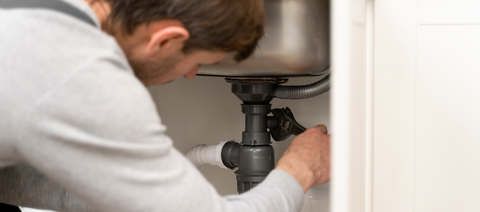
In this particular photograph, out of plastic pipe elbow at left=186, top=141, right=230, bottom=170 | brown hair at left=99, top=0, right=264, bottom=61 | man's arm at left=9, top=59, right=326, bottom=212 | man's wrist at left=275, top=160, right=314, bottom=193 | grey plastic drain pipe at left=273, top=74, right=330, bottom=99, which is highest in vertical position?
brown hair at left=99, top=0, right=264, bottom=61

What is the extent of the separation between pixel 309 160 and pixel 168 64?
267mm

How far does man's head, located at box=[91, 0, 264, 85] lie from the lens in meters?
0.47

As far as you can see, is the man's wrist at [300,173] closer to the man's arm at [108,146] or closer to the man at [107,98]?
the man at [107,98]

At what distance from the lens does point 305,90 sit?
81 cm

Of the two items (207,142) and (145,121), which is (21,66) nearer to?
(145,121)

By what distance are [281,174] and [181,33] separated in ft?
0.80

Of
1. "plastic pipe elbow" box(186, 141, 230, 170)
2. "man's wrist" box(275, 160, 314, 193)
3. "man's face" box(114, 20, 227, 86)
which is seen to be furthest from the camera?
"plastic pipe elbow" box(186, 141, 230, 170)

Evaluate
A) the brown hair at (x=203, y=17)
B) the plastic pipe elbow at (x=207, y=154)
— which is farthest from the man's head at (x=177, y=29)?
the plastic pipe elbow at (x=207, y=154)
